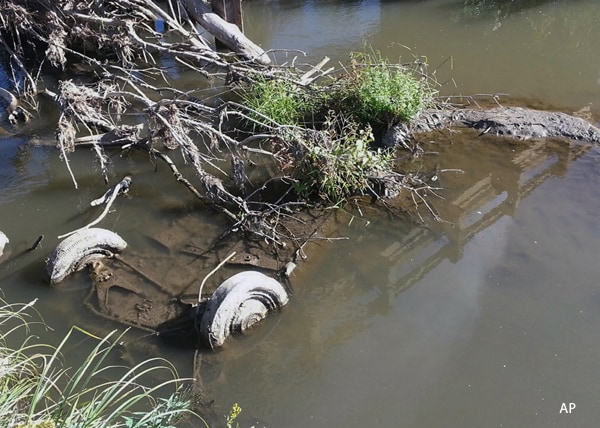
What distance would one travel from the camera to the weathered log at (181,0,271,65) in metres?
7.25

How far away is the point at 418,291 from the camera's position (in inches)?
179

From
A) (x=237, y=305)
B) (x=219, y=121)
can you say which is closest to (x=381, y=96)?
(x=219, y=121)

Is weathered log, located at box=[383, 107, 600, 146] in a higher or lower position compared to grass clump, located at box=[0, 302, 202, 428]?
lower

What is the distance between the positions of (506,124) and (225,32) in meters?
3.54

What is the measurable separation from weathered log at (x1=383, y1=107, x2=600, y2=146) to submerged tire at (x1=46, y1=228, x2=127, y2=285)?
2895 mm

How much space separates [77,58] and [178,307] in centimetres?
526

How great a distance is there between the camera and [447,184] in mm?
5645

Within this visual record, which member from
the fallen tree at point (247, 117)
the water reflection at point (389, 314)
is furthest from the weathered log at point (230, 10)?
the water reflection at point (389, 314)

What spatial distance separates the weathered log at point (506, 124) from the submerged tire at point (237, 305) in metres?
2.54

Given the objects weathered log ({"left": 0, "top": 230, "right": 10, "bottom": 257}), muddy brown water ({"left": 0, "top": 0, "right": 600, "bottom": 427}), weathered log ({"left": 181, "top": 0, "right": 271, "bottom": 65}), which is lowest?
muddy brown water ({"left": 0, "top": 0, "right": 600, "bottom": 427})

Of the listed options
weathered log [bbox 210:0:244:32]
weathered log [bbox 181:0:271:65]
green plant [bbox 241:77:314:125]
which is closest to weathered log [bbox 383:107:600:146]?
green plant [bbox 241:77:314:125]

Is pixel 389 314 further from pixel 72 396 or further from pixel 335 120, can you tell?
pixel 72 396

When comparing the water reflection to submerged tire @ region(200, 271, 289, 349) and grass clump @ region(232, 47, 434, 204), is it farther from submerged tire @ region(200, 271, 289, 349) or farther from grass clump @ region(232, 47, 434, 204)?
grass clump @ region(232, 47, 434, 204)

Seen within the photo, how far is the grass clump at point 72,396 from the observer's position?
8.34 feet
